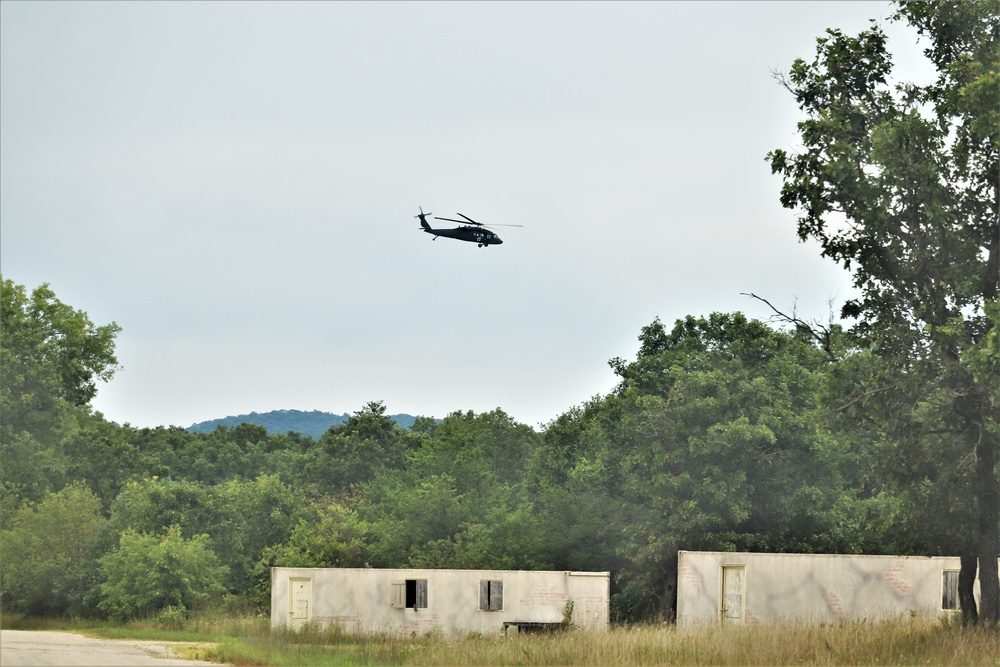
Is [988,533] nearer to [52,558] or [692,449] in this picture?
[692,449]

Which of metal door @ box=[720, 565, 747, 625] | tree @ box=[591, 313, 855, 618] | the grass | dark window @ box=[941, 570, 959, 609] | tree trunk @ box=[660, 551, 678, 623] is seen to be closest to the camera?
the grass

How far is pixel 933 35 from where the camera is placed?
2436cm

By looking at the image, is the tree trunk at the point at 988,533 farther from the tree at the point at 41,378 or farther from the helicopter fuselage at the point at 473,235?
the tree at the point at 41,378

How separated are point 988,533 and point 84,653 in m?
18.5

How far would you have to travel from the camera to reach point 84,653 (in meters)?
26.6

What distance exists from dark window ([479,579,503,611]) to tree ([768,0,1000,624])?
37.6ft

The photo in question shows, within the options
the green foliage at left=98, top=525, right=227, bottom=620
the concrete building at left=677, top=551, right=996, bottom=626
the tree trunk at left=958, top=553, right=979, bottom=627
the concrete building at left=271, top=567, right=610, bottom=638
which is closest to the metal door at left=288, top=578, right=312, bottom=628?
the concrete building at left=271, top=567, right=610, bottom=638

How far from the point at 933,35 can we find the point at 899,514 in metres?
9.44

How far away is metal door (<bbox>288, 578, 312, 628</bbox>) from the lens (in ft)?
105

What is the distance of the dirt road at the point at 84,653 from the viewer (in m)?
22.5

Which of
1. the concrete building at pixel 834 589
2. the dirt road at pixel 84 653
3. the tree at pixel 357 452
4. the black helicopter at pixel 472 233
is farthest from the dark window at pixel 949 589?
the tree at pixel 357 452

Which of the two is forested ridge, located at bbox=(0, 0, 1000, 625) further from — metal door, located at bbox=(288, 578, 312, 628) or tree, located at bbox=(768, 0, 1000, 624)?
metal door, located at bbox=(288, 578, 312, 628)

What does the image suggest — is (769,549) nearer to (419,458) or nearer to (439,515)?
(439,515)

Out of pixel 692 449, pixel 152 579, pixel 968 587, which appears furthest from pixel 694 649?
pixel 152 579
